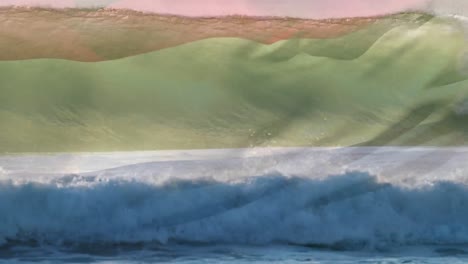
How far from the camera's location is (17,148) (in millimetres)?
3467

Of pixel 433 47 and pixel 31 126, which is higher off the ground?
pixel 433 47

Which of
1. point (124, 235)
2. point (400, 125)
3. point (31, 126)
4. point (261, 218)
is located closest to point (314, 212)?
point (261, 218)

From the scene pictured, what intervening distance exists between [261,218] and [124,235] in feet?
1.50

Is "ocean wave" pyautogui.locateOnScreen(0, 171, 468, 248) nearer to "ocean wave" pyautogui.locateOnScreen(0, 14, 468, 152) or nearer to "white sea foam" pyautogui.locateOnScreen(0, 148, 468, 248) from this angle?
"white sea foam" pyautogui.locateOnScreen(0, 148, 468, 248)

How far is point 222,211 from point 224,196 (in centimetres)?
5

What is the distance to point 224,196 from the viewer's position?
11.5 feet

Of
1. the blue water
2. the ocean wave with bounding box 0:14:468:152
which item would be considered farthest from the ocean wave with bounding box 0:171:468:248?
the ocean wave with bounding box 0:14:468:152

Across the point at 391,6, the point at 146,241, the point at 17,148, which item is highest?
the point at 391,6

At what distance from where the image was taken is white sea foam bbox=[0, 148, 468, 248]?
3.47 metres

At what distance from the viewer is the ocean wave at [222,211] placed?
347cm

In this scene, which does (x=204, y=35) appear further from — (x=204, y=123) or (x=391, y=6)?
(x=391, y=6)

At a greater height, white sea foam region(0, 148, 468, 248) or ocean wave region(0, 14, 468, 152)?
ocean wave region(0, 14, 468, 152)

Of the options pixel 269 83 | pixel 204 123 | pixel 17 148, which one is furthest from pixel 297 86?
pixel 17 148

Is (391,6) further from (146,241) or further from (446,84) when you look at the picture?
(146,241)
